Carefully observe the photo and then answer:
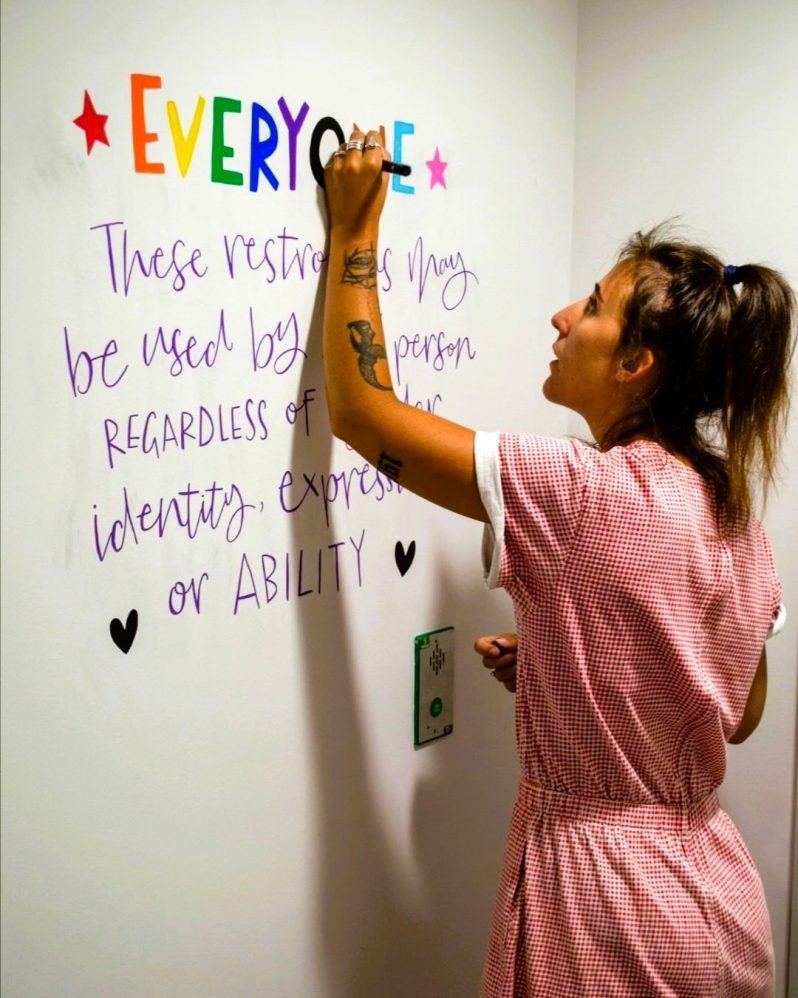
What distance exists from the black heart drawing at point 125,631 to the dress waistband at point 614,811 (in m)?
0.46

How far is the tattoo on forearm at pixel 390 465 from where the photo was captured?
2.94 ft

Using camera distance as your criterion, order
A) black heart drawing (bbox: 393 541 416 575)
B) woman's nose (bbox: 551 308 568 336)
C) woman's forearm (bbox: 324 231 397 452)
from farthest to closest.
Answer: black heart drawing (bbox: 393 541 416 575), woman's nose (bbox: 551 308 568 336), woman's forearm (bbox: 324 231 397 452)

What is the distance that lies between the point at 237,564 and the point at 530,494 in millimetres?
325

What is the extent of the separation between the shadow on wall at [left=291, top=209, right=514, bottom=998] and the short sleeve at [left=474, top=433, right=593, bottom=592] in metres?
0.26

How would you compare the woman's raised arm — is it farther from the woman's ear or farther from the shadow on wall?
the woman's ear

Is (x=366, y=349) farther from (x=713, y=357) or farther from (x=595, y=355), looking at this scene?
(x=713, y=357)

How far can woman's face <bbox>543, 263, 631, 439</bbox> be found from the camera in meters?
1.00

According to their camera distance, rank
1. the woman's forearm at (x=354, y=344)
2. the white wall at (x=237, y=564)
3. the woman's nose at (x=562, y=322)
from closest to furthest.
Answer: the white wall at (x=237, y=564), the woman's forearm at (x=354, y=344), the woman's nose at (x=562, y=322)

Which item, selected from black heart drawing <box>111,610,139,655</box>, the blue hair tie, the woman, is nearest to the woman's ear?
the woman

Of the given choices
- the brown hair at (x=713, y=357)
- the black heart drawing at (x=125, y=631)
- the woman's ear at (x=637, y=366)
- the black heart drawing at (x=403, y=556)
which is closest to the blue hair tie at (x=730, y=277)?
the brown hair at (x=713, y=357)

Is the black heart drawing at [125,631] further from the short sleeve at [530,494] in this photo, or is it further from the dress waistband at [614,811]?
the dress waistband at [614,811]

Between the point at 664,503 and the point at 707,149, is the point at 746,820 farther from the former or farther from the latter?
the point at 707,149

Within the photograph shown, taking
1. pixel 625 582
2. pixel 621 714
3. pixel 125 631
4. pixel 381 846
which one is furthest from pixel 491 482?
pixel 381 846

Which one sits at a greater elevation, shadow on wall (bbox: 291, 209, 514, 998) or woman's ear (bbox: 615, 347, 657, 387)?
woman's ear (bbox: 615, 347, 657, 387)
